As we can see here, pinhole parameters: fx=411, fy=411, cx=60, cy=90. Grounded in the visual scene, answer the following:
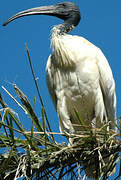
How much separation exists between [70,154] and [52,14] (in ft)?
9.00

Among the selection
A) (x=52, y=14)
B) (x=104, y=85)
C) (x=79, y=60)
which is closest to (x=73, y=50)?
(x=79, y=60)

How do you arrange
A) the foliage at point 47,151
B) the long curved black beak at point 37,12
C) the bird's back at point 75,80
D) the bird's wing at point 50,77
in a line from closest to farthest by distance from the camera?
the foliage at point 47,151, the bird's back at point 75,80, the bird's wing at point 50,77, the long curved black beak at point 37,12

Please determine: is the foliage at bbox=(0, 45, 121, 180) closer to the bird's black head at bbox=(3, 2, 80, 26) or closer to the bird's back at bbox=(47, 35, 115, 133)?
the bird's back at bbox=(47, 35, 115, 133)

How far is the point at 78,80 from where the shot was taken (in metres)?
4.20

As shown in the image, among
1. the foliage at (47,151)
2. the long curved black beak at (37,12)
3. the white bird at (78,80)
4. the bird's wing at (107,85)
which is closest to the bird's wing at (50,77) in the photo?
the white bird at (78,80)

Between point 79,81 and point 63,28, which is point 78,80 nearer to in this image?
point 79,81

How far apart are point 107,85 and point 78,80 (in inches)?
14.7

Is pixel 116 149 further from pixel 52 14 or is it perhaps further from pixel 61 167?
pixel 52 14

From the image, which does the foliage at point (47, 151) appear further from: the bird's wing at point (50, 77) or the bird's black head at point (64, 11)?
the bird's black head at point (64, 11)

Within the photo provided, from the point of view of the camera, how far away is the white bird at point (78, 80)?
4297mm

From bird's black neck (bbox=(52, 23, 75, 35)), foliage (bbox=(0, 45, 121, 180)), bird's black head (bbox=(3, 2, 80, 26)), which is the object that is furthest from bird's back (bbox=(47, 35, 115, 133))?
foliage (bbox=(0, 45, 121, 180))

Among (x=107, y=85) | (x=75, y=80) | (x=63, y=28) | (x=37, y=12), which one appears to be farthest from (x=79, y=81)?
(x=37, y=12)

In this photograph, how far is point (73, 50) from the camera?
4395 mm

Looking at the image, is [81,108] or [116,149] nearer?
[116,149]
